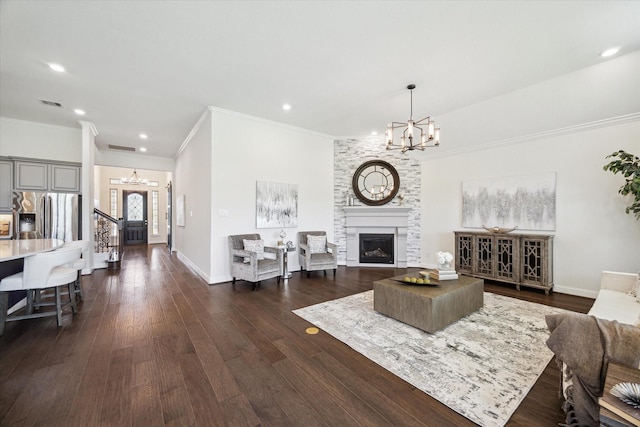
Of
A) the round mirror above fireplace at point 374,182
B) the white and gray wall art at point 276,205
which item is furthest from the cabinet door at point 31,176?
the round mirror above fireplace at point 374,182

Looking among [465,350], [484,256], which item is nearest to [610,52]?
[484,256]

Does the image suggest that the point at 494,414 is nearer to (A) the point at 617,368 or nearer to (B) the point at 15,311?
(A) the point at 617,368

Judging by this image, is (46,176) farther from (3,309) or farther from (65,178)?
(3,309)

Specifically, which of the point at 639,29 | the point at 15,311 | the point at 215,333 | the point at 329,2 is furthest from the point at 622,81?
the point at 15,311

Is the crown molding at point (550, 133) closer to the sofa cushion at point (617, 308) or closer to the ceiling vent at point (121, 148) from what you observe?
the sofa cushion at point (617, 308)

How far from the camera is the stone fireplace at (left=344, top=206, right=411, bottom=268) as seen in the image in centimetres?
610

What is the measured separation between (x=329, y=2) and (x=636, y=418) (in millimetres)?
3234

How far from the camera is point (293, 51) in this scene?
3.03 metres

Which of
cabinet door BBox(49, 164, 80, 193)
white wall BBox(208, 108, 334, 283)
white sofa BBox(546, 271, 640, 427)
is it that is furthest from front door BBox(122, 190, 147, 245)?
white sofa BBox(546, 271, 640, 427)

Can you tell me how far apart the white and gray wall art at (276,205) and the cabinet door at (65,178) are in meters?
3.99

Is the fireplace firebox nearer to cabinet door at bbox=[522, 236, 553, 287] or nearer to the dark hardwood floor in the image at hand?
cabinet door at bbox=[522, 236, 553, 287]

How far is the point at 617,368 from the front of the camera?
119 cm

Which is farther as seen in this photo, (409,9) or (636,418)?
(409,9)

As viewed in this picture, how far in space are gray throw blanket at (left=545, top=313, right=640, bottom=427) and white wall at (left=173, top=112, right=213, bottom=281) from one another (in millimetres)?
4660
